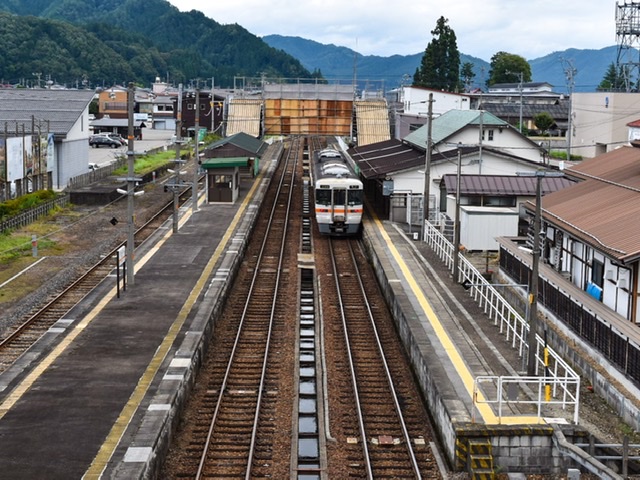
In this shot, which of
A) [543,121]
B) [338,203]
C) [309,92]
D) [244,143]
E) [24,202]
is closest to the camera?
[338,203]

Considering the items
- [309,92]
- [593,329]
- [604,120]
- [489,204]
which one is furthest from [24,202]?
[604,120]

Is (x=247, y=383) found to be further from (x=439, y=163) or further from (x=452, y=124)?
(x=452, y=124)

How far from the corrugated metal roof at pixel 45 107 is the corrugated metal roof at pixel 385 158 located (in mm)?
14301

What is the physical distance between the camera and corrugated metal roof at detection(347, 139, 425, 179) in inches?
Answer: 1353

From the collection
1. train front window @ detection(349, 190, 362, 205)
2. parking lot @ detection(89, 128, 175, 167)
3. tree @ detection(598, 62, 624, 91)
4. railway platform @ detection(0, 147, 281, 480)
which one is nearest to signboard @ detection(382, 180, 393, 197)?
train front window @ detection(349, 190, 362, 205)

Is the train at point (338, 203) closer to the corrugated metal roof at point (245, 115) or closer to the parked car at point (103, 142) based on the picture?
the corrugated metal roof at point (245, 115)

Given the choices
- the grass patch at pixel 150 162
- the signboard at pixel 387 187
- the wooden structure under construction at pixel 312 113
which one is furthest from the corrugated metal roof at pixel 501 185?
the grass patch at pixel 150 162

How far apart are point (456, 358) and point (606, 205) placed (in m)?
5.74

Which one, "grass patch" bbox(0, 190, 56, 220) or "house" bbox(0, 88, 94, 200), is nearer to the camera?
"grass patch" bbox(0, 190, 56, 220)

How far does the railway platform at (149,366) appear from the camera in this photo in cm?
1193

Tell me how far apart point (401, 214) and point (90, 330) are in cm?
1907

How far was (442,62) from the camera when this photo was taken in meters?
94.9

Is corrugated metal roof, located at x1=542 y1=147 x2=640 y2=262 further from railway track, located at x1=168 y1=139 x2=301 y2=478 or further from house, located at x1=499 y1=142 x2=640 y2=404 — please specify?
railway track, located at x1=168 y1=139 x2=301 y2=478

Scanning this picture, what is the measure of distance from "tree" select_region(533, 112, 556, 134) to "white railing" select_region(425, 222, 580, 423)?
147 feet
